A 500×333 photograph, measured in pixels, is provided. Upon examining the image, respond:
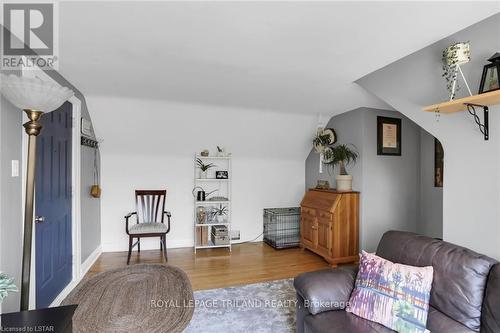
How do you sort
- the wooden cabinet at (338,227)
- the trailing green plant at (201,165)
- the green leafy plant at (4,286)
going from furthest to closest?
the trailing green plant at (201,165) → the wooden cabinet at (338,227) → the green leafy plant at (4,286)

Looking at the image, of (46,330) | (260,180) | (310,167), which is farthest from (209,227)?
(46,330)

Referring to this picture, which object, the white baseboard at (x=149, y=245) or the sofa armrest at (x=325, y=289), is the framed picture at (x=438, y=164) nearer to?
the sofa armrest at (x=325, y=289)

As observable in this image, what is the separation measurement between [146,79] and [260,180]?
266 centimetres

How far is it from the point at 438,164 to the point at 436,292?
2.62m

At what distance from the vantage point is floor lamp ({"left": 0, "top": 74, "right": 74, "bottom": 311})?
1393mm

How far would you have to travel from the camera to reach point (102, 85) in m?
2.79

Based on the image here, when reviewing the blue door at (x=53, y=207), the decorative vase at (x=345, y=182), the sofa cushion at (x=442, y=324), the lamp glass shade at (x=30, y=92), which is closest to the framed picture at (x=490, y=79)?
the sofa cushion at (x=442, y=324)

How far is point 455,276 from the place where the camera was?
142cm

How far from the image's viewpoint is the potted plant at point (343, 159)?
353 cm

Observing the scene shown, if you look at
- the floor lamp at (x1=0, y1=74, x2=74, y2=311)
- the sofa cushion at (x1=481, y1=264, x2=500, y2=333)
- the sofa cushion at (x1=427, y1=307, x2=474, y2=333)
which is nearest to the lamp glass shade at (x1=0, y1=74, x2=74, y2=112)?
the floor lamp at (x1=0, y1=74, x2=74, y2=311)

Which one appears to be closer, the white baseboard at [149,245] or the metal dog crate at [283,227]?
the white baseboard at [149,245]

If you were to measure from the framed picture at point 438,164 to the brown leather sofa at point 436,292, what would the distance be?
7.36 feet

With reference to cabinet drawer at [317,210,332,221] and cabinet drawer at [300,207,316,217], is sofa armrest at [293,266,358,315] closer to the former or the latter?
cabinet drawer at [317,210,332,221]
